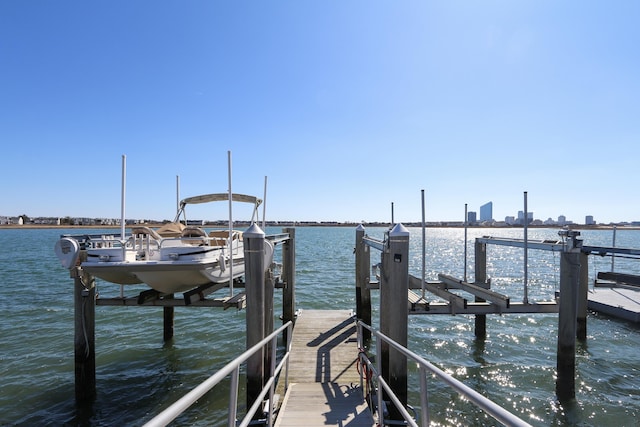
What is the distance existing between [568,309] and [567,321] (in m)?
0.26

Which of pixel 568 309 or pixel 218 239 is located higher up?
pixel 218 239

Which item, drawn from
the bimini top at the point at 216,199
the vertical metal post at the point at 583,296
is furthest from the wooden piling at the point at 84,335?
the vertical metal post at the point at 583,296

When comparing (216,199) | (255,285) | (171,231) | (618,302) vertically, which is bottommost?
(618,302)

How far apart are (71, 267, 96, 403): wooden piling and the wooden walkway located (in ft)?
13.8

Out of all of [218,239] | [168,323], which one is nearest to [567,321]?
[218,239]

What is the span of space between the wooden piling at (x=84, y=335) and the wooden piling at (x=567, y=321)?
9461mm

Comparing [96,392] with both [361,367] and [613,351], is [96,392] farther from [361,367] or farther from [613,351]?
[613,351]

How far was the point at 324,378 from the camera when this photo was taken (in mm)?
6324

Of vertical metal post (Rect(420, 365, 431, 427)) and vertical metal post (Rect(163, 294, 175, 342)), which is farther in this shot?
vertical metal post (Rect(163, 294, 175, 342))

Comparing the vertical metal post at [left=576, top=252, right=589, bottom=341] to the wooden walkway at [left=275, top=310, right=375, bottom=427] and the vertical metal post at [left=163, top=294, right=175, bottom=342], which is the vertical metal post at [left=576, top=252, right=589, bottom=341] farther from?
the vertical metal post at [left=163, top=294, right=175, bottom=342]

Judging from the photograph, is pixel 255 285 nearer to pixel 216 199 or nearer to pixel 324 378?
pixel 324 378

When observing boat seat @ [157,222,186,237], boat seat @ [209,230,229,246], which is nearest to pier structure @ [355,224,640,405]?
boat seat @ [209,230,229,246]

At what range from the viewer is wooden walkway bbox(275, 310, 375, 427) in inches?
193

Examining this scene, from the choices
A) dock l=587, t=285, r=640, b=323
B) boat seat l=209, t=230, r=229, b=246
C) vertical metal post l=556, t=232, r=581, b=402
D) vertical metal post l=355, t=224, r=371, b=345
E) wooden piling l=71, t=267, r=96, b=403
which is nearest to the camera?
vertical metal post l=556, t=232, r=581, b=402
